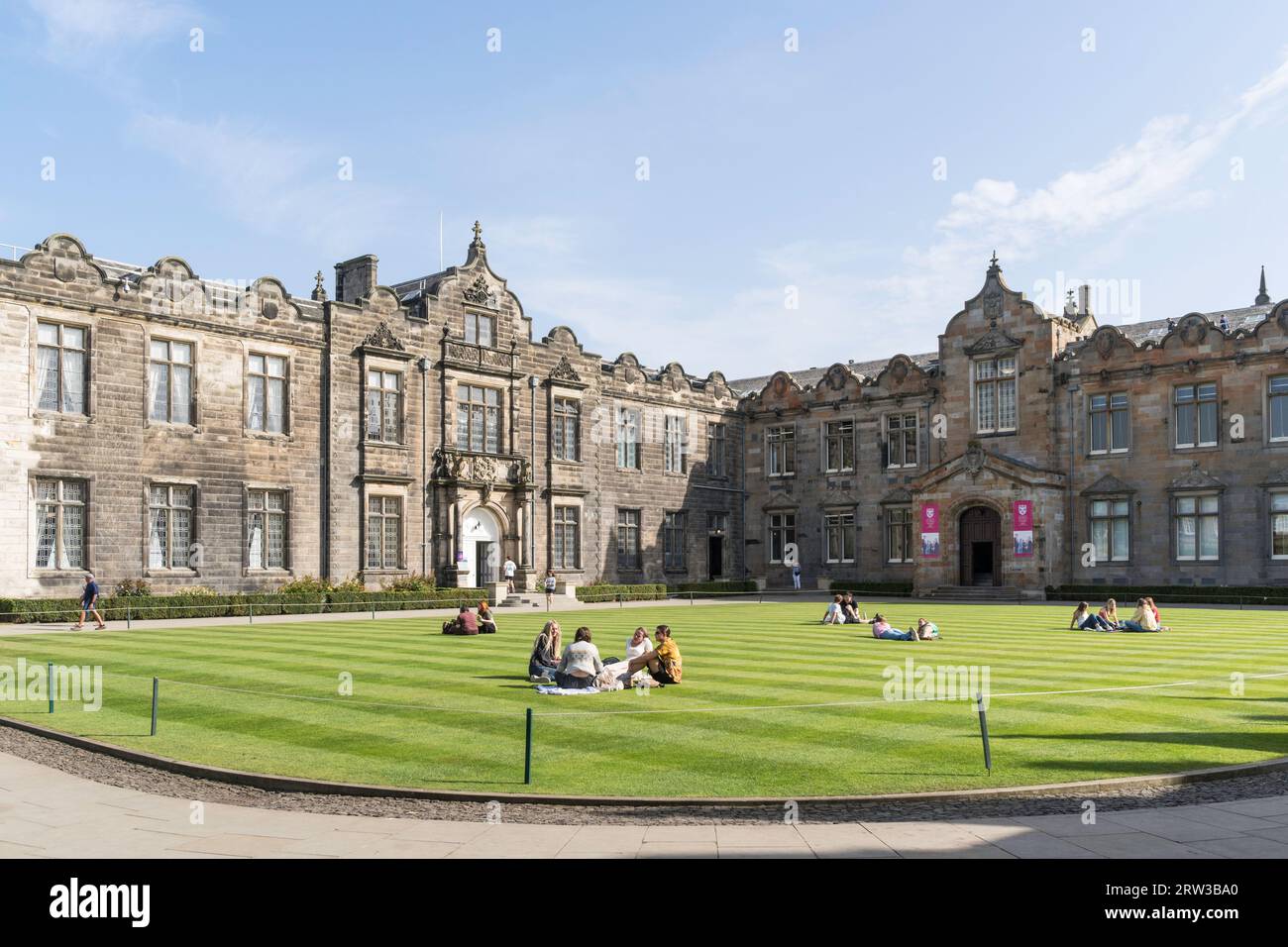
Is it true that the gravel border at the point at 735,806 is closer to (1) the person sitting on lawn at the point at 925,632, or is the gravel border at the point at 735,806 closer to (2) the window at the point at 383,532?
(1) the person sitting on lawn at the point at 925,632

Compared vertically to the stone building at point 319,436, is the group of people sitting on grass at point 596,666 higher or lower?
lower

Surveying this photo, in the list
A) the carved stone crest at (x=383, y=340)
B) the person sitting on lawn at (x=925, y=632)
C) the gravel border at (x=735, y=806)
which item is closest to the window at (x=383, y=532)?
the carved stone crest at (x=383, y=340)

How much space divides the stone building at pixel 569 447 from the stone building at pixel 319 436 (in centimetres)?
11

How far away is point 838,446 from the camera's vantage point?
2579 inches

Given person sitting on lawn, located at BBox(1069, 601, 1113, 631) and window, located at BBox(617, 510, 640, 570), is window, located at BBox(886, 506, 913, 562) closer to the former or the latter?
window, located at BBox(617, 510, 640, 570)

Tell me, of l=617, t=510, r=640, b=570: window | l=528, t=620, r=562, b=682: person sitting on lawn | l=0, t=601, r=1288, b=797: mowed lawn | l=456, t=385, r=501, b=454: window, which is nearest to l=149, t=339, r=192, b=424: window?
l=456, t=385, r=501, b=454: window

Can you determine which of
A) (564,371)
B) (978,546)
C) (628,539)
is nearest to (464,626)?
(564,371)

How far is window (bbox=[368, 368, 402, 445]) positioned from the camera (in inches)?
1921

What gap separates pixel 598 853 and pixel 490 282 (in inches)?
1850

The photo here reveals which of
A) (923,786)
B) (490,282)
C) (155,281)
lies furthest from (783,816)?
(490,282)

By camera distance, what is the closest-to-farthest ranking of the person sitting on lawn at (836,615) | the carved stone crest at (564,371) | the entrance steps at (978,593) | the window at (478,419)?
the person sitting on lawn at (836,615) < the window at (478,419) < the entrance steps at (978,593) < the carved stone crest at (564,371)

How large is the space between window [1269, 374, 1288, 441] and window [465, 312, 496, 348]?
36172 mm

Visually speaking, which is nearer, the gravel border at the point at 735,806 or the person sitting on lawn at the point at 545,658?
the gravel border at the point at 735,806

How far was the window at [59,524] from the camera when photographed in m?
38.3
